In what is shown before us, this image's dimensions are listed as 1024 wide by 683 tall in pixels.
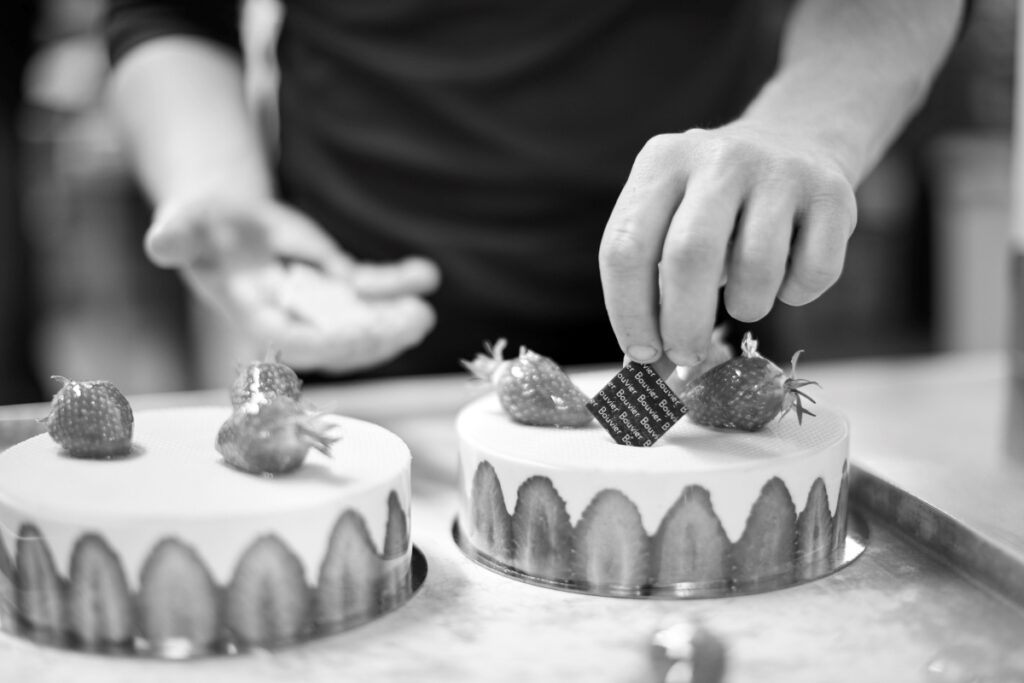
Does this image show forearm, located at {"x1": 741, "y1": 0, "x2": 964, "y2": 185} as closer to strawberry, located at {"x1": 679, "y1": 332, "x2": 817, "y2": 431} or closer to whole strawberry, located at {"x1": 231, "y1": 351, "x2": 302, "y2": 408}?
strawberry, located at {"x1": 679, "y1": 332, "x2": 817, "y2": 431}

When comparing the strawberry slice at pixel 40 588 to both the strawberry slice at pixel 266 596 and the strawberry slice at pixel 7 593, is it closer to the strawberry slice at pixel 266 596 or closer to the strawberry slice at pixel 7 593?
the strawberry slice at pixel 7 593

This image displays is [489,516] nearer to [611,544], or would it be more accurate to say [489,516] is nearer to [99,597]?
[611,544]

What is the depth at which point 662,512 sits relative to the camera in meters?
1.25

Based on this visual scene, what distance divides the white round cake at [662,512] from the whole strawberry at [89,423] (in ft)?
1.27

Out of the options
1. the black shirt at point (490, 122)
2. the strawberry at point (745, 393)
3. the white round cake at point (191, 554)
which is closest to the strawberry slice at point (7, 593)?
the white round cake at point (191, 554)

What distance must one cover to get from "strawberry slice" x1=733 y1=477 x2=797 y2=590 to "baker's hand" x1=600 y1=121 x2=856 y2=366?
170 millimetres

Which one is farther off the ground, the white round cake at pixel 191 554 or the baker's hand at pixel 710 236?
the baker's hand at pixel 710 236

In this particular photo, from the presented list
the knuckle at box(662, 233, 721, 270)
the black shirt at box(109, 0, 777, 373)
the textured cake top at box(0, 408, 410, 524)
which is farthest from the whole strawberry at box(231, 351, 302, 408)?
the black shirt at box(109, 0, 777, 373)

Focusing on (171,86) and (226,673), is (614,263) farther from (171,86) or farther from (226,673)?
(171,86)

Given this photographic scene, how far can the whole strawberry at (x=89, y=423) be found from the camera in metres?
1.26

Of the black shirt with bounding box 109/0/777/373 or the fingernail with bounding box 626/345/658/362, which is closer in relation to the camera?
the fingernail with bounding box 626/345/658/362

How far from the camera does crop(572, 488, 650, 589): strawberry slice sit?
126 cm

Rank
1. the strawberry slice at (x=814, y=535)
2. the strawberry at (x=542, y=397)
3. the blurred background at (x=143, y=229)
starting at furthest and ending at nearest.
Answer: the blurred background at (x=143, y=229) → the strawberry at (x=542, y=397) → the strawberry slice at (x=814, y=535)

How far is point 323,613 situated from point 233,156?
3.94ft
